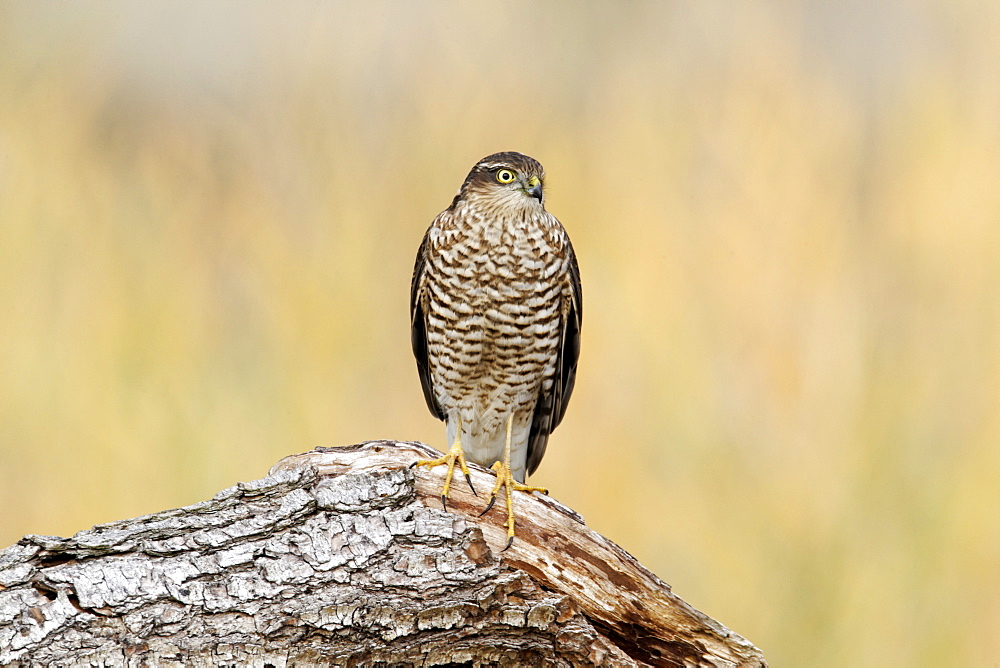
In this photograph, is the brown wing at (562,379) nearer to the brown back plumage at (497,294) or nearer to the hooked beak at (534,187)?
the brown back plumage at (497,294)

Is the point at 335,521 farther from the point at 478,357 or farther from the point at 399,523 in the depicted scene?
the point at 478,357

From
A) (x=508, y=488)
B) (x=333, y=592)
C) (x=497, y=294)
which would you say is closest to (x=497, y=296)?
(x=497, y=294)

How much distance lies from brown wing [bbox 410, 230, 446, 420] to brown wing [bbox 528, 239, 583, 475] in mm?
374

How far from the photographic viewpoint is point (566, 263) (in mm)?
2914

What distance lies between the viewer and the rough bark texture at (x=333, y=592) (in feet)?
6.08

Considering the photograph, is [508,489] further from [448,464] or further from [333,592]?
[333,592]

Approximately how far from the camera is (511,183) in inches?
110

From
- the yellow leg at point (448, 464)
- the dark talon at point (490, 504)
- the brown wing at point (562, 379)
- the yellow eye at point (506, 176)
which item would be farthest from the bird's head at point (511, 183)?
the dark talon at point (490, 504)

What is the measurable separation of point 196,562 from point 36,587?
329 millimetres

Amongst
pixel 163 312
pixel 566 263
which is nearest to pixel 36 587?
pixel 566 263

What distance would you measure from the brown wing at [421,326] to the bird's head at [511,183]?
11.6 inches

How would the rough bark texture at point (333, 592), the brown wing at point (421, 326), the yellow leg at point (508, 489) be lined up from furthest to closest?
the brown wing at point (421, 326)
the yellow leg at point (508, 489)
the rough bark texture at point (333, 592)

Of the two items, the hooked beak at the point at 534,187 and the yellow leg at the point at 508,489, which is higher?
the hooked beak at the point at 534,187

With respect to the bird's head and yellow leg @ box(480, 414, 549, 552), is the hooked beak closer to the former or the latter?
the bird's head
